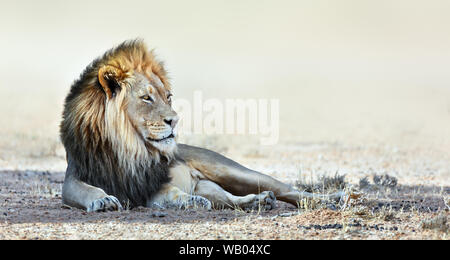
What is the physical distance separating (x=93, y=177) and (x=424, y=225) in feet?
10.7

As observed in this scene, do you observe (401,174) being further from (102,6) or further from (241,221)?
(102,6)

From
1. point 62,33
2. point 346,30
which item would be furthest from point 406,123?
point 62,33

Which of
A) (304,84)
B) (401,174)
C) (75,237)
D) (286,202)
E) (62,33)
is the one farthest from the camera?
(62,33)

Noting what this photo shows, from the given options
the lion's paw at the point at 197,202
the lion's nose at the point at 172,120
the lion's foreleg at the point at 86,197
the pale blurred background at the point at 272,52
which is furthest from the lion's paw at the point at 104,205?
the pale blurred background at the point at 272,52

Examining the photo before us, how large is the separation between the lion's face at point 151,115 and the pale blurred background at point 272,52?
65.5ft

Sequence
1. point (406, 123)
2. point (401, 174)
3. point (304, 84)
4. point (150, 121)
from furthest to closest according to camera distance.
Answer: point (304, 84), point (406, 123), point (401, 174), point (150, 121)

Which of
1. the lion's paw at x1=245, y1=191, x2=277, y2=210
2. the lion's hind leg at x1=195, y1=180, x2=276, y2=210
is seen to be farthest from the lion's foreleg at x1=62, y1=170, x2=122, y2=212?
the lion's paw at x1=245, y1=191, x2=277, y2=210

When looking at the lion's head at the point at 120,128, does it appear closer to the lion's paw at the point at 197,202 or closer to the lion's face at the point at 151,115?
the lion's face at the point at 151,115

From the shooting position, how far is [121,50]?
7.52m

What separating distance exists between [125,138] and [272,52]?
4914cm

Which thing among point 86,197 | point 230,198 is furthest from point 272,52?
point 86,197

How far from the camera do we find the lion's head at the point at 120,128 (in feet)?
23.8

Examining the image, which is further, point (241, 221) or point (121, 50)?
point (121, 50)

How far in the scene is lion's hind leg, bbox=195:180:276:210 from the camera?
724 centimetres
